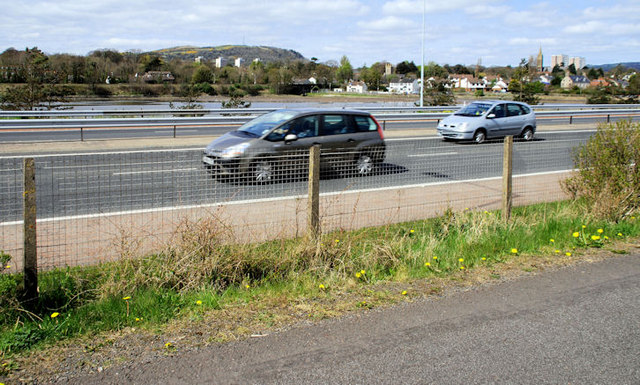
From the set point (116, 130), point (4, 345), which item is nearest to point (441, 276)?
point (4, 345)

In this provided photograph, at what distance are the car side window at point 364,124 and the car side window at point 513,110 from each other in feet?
35.5

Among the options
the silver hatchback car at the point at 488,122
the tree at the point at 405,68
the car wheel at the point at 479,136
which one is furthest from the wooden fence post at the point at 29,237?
the tree at the point at 405,68

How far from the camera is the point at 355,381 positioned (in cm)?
383

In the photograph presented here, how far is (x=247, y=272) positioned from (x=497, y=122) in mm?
17598

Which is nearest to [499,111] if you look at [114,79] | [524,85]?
[114,79]

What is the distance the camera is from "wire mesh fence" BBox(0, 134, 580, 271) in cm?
643

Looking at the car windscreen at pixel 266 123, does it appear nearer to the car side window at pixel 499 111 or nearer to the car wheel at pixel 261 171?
the car wheel at pixel 261 171

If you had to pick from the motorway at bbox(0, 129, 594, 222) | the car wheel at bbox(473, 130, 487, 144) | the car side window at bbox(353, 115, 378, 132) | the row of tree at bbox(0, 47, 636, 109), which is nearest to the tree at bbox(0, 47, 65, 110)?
the row of tree at bbox(0, 47, 636, 109)

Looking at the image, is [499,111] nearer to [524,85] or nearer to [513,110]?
[513,110]

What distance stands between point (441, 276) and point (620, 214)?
360 cm

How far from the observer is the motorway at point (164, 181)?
22.3 ft

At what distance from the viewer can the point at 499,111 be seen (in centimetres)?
2177

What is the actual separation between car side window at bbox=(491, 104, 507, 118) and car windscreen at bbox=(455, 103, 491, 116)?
253 millimetres

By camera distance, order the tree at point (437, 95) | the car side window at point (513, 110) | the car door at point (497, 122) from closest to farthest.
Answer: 1. the car door at point (497, 122)
2. the car side window at point (513, 110)
3. the tree at point (437, 95)
